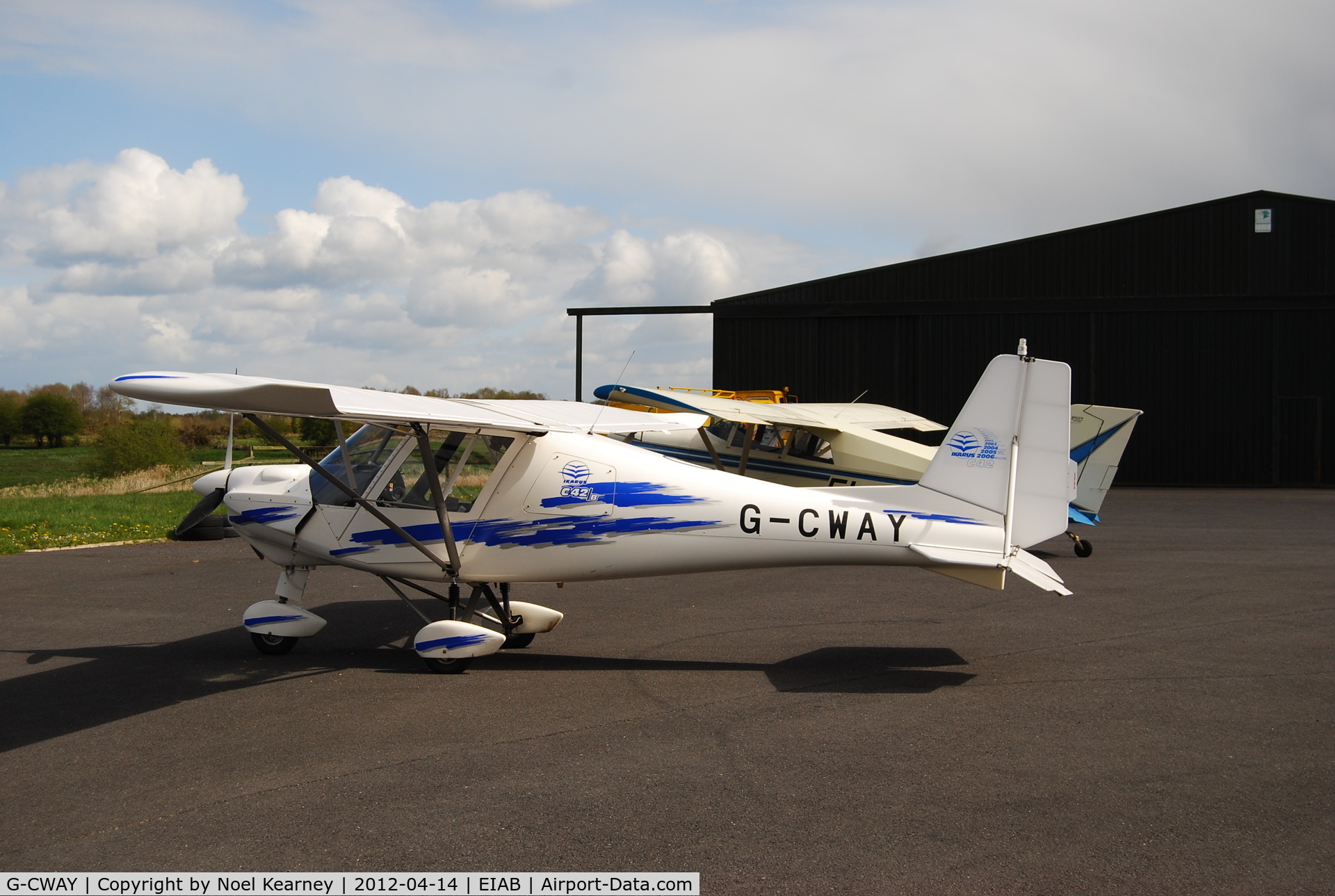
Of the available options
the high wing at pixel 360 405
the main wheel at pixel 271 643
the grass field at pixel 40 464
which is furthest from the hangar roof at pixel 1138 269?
the grass field at pixel 40 464

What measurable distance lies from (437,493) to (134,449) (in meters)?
29.2

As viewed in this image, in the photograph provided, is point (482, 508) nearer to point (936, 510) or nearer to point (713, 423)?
point (936, 510)

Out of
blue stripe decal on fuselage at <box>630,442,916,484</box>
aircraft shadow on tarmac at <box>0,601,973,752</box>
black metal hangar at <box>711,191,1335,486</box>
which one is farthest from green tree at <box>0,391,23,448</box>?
aircraft shadow on tarmac at <box>0,601,973,752</box>

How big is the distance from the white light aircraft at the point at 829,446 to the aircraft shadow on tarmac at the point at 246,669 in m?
5.28

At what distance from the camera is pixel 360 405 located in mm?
6039

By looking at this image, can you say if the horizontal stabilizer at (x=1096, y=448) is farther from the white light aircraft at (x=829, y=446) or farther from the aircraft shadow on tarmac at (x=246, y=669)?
the aircraft shadow on tarmac at (x=246, y=669)

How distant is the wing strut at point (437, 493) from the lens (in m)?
6.95

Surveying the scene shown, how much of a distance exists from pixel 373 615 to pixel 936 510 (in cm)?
563

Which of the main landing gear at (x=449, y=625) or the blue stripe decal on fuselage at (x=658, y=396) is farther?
the blue stripe decal on fuselage at (x=658, y=396)

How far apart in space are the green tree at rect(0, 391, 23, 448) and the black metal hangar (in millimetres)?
62280

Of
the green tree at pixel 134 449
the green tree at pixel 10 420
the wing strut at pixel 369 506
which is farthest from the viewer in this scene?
the green tree at pixel 10 420

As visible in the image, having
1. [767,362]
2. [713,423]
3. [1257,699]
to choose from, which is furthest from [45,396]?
[1257,699]

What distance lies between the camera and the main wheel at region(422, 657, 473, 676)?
7.04 m

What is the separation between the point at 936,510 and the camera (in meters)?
6.98
